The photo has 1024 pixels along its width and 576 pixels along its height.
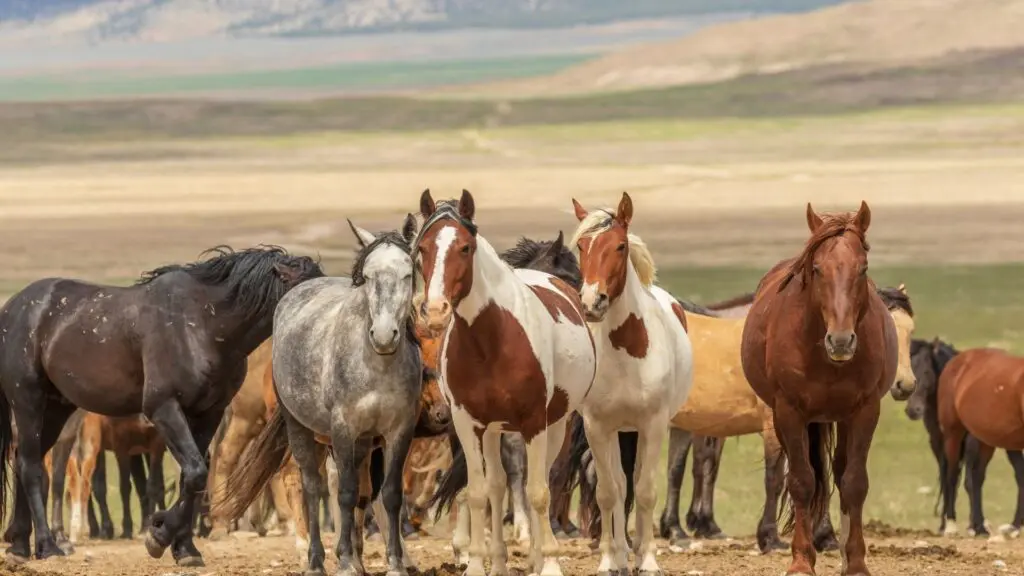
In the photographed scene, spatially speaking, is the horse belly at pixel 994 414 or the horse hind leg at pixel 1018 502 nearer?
the horse hind leg at pixel 1018 502

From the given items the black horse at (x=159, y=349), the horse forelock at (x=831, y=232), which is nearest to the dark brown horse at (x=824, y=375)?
the horse forelock at (x=831, y=232)

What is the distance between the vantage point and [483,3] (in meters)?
173

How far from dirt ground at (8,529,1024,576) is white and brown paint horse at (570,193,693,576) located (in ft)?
2.04

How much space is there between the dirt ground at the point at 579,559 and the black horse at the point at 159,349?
0.38 meters

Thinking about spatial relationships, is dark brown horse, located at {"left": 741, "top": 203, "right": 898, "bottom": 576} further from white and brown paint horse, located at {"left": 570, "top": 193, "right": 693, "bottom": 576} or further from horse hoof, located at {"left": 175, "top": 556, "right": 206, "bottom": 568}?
horse hoof, located at {"left": 175, "top": 556, "right": 206, "bottom": 568}

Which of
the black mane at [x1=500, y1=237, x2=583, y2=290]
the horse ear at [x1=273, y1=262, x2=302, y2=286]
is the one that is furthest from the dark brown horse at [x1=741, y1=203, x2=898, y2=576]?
the horse ear at [x1=273, y1=262, x2=302, y2=286]

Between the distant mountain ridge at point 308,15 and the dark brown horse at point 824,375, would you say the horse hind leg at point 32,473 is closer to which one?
the dark brown horse at point 824,375

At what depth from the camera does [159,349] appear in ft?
35.4

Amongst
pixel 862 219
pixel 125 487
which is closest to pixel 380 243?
pixel 862 219

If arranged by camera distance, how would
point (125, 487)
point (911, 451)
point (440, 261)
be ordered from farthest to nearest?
point (911, 451) < point (125, 487) < point (440, 261)

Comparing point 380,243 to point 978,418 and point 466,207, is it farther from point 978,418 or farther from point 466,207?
point 978,418

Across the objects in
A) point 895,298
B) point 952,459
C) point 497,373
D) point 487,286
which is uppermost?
point 487,286

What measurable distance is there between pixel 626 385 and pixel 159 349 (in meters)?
2.85

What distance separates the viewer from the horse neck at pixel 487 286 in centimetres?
898
